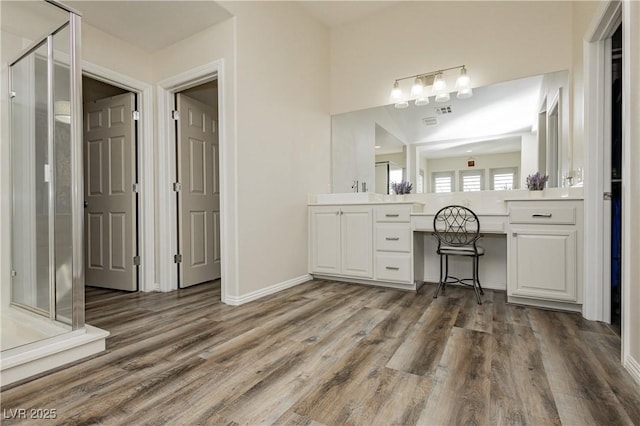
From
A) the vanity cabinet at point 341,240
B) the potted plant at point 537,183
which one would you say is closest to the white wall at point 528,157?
the potted plant at point 537,183

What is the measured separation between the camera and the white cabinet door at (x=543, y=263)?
2.32 meters

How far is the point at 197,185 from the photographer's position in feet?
11.3

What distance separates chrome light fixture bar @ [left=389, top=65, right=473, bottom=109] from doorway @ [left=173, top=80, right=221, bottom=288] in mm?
1922

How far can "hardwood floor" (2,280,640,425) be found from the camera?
121 centimetres

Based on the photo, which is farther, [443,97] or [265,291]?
[443,97]

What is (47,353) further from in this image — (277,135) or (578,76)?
(578,76)

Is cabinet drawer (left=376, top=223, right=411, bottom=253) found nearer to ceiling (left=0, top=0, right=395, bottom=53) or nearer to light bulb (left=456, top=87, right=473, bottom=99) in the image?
light bulb (left=456, top=87, right=473, bottom=99)

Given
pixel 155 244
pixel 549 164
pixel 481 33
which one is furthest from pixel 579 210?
pixel 155 244

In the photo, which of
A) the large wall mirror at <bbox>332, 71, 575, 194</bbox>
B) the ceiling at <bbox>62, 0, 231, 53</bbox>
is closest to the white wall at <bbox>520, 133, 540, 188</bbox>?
the large wall mirror at <bbox>332, 71, 575, 194</bbox>

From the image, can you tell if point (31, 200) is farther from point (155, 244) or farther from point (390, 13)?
point (390, 13)

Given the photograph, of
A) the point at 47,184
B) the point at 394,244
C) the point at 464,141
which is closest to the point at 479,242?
the point at 394,244

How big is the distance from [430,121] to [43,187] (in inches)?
129

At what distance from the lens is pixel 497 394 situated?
1320mm

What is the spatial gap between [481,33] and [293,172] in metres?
2.24
